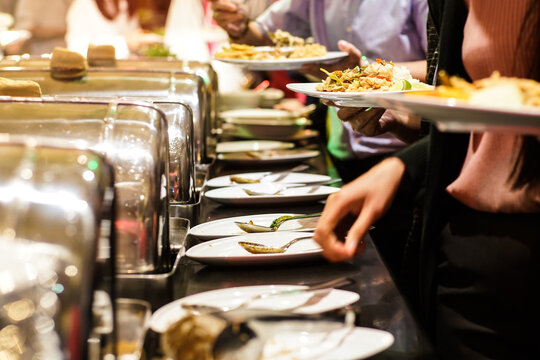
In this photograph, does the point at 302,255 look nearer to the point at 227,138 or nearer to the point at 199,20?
the point at 227,138

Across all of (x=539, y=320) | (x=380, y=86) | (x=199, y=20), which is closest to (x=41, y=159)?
(x=539, y=320)

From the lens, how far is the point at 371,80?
1432 mm

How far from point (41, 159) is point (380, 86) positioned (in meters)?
0.88

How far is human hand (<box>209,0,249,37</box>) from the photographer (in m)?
2.53

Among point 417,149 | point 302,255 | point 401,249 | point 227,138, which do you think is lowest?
point 401,249

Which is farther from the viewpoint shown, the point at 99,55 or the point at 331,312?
the point at 99,55

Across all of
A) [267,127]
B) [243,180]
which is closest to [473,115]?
[243,180]

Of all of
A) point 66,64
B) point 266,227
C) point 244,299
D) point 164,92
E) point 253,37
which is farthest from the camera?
point 253,37

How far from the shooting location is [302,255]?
3.50 ft

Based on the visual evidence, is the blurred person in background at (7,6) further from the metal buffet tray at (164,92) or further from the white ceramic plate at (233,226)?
the white ceramic plate at (233,226)

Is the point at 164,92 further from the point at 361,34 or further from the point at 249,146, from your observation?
the point at 361,34

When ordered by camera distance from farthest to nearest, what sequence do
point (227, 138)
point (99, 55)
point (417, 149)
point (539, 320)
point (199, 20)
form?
point (199, 20), point (227, 138), point (99, 55), point (417, 149), point (539, 320)

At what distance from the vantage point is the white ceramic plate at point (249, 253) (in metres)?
1.06

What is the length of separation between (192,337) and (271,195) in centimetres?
78
